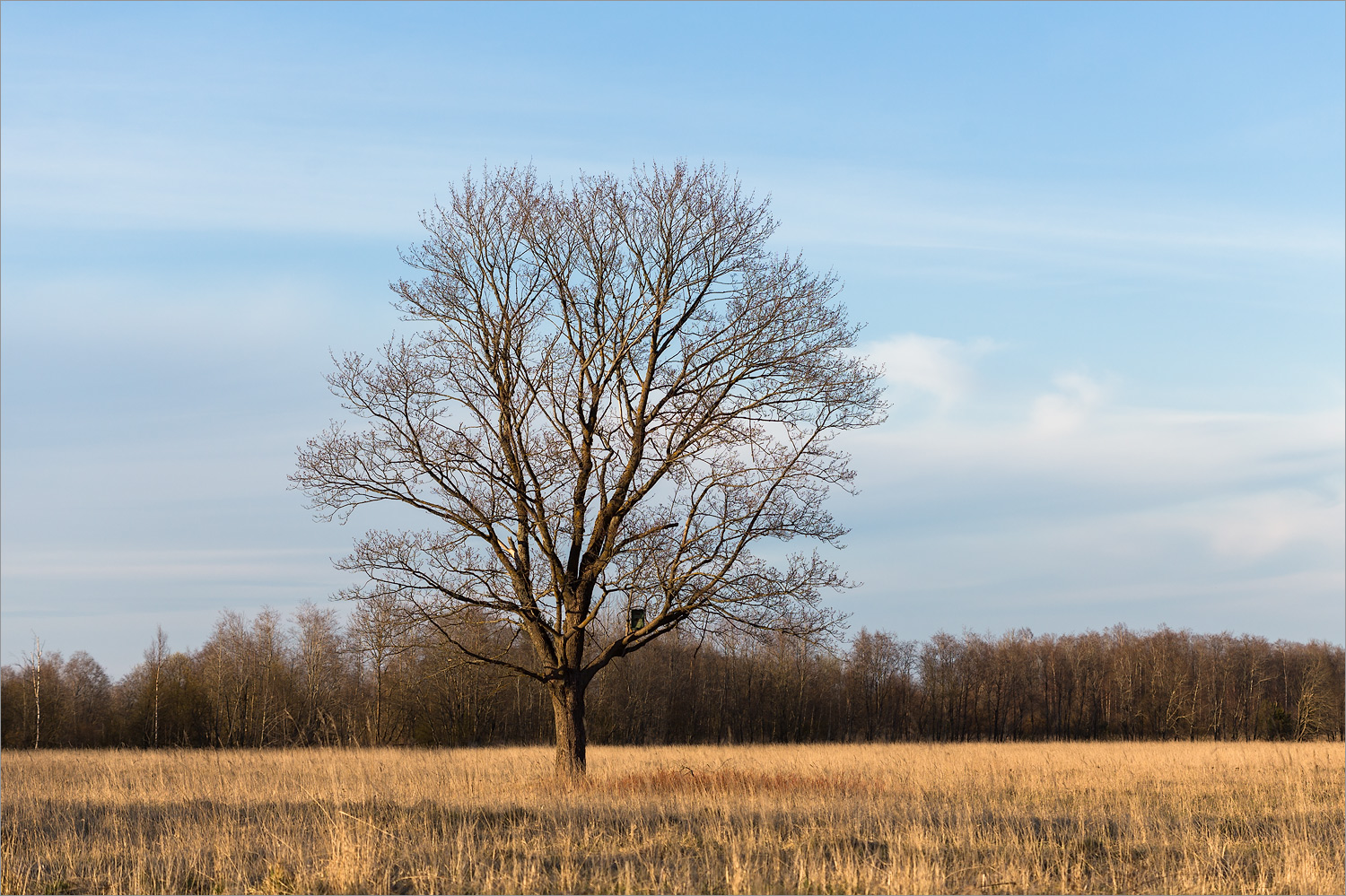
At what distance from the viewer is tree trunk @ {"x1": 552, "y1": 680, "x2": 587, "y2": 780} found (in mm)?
15070

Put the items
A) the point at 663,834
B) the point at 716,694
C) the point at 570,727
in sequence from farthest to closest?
the point at 716,694 < the point at 570,727 < the point at 663,834

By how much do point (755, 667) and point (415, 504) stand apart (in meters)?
49.3

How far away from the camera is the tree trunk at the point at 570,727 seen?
1507 centimetres

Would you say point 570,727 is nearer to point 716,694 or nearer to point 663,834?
point 663,834

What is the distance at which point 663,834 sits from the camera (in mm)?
9602

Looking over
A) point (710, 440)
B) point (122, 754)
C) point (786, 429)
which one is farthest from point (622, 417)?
point (122, 754)

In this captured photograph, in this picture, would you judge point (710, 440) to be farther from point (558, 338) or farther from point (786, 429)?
point (558, 338)

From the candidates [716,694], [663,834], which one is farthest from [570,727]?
[716,694]

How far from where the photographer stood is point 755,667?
6153 cm

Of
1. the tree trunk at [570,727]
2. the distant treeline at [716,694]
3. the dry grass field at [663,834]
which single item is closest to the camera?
the dry grass field at [663,834]

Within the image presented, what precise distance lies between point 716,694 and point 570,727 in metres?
45.9

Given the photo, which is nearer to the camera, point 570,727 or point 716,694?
point 570,727

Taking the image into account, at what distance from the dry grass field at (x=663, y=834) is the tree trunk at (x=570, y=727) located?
0.51 meters

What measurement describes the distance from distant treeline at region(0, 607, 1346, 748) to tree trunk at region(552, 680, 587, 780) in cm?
117
